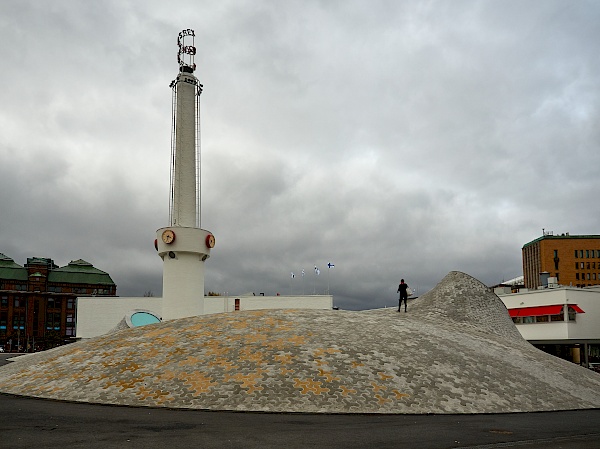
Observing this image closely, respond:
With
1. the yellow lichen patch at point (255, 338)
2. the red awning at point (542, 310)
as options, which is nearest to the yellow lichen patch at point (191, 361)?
the yellow lichen patch at point (255, 338)

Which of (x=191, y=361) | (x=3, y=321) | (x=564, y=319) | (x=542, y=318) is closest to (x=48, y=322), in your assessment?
(x=3, y=321)

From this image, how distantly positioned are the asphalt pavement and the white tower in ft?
95.1

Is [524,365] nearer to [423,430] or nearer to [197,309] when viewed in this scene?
[423,430]

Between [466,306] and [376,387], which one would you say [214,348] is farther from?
[466,306]

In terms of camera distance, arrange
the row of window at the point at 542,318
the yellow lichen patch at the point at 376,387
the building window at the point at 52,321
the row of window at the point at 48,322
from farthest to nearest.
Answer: the building window at the point at 52,321, the row of window at the point at 48,322, the row of window at the point at 542,318, the yellow lichen patch at the point at 376,387

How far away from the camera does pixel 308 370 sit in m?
23.4

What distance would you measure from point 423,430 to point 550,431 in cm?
416

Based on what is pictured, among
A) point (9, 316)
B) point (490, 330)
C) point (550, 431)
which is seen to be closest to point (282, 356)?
point (550, 431)

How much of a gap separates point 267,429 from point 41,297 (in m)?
144

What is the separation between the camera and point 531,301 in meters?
77.8

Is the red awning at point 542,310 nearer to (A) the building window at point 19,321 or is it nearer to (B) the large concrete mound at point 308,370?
(B) the large concrete mound at point 308,370

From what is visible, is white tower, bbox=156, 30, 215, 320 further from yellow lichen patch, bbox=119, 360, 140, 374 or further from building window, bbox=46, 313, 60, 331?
building window, bbox=46, 313, 60, 331

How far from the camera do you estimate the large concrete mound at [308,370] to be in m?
21.9

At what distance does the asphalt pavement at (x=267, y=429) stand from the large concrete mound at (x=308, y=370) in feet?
3.81
